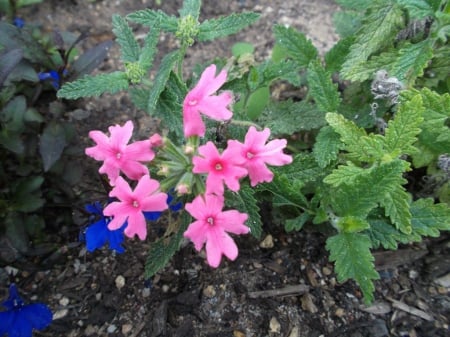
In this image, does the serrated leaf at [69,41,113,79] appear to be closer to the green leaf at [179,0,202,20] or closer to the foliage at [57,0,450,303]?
the foliage at [57,0,450,303]

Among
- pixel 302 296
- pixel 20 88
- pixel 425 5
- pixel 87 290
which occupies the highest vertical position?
pixel 425 5

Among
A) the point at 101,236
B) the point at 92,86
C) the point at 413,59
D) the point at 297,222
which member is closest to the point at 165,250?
the point at 101,236

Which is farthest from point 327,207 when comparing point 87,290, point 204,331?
point 87,290

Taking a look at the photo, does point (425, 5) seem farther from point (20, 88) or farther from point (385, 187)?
point (20, 88)

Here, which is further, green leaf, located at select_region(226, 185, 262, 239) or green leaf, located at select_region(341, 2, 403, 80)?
green leaf, located at select_region(341, 2, 403, 80)

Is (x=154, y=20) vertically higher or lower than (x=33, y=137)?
higher

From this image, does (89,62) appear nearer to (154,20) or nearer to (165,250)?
(154,20)

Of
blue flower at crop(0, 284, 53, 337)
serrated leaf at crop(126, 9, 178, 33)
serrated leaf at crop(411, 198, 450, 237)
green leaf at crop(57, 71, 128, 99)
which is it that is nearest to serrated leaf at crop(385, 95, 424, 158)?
serrated leaf at crop(411, 198, 450, 237)
